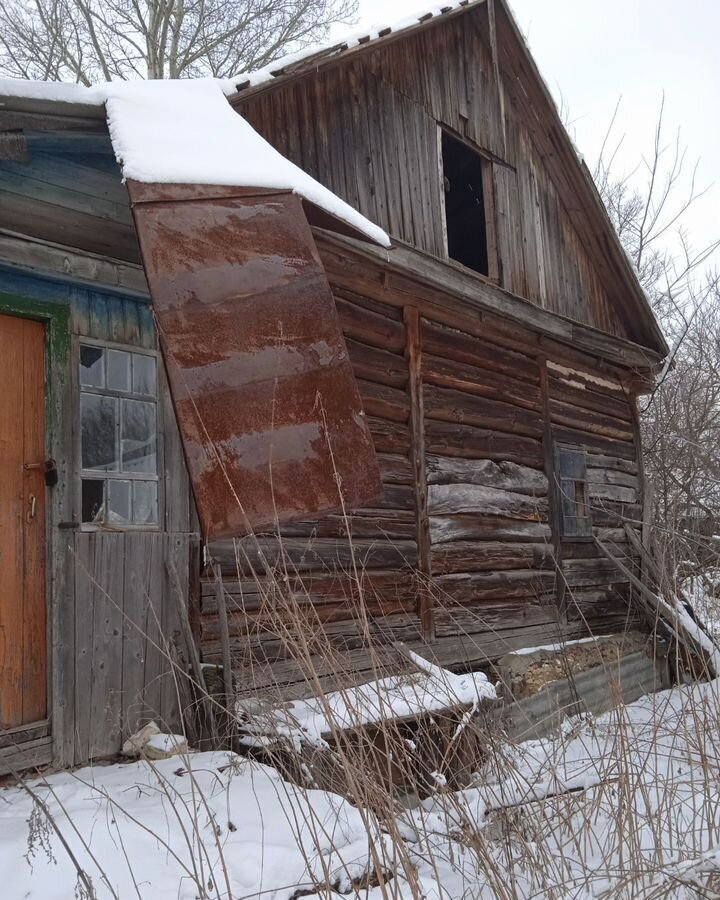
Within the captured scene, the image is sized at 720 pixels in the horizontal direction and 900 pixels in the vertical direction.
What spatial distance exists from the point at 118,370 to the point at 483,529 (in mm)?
3596

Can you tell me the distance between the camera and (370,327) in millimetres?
5969

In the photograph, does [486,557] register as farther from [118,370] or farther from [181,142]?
[181,142]

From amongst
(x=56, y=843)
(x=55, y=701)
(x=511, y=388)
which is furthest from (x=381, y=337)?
(x=56, y=843)

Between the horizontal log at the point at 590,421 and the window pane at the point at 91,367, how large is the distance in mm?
4868

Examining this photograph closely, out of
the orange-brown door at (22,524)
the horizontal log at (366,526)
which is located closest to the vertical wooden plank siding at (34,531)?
the orange-brown door at (22,524)

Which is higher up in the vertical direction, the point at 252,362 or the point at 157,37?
the point at 157,37

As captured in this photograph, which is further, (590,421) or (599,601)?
(590,421)

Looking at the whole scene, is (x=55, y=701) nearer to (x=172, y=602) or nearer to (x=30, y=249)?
(x=172, y=602)

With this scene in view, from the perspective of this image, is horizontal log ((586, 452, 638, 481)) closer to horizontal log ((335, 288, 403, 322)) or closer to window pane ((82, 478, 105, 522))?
horizontal log ((335, 288, 403, 322))

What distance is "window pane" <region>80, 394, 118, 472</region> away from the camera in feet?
13.9

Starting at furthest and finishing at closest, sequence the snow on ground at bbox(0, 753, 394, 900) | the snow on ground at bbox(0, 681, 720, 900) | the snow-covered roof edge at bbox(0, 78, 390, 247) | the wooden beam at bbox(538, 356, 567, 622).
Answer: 1. the wooden beam at bbox(538, 356, 567, 622)
2. the snow-covered roof edge at bbox(0, 78, 390, 247)
3. the snow on ground at bbox(0, 753, 394, 900)
4. the snow on ground at bbox(0, 681, 720, 900)

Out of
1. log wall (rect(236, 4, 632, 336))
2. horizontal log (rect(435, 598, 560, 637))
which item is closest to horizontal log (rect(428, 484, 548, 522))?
horizontal log (rect(435, 598, 560, 637))

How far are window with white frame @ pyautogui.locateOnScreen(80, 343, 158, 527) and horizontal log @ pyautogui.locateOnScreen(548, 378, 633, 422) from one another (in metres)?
4.68

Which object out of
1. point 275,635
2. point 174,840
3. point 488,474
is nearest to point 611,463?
point 488,474
